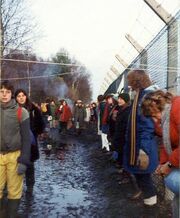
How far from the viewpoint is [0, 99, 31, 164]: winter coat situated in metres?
5.55

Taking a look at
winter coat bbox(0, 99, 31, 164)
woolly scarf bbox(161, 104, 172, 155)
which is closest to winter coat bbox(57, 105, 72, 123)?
winter coat bbox(0, 99, 31, 164)

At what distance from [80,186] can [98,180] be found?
26.1 inches

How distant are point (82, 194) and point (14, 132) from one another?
278 centimetres

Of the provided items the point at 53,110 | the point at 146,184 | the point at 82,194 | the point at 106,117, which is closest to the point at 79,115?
the point at 53,110

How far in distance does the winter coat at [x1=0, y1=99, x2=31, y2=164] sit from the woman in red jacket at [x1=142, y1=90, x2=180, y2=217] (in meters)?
1.40

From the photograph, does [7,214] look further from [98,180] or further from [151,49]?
[151,49]

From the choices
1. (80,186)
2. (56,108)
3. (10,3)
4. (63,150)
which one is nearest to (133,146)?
(80,186)

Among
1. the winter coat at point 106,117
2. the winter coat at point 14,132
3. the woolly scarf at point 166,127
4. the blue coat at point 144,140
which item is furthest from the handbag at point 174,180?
the winter coat at point 106,117

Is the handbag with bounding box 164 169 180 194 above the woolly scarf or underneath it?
underneath

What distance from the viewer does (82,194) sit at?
8.07 metres

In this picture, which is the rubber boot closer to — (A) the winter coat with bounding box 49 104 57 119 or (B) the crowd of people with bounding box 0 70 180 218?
(B) the crowd of people with bounding box 0 70 180 218

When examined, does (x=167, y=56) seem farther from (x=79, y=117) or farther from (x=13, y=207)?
(x=79, y=117)

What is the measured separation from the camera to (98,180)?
941cm

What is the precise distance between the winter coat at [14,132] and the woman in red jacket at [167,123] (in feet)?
4.59
